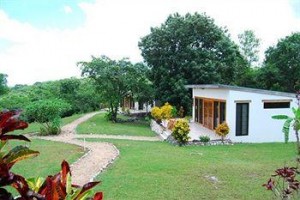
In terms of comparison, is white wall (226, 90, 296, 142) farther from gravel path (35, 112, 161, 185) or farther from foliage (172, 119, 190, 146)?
gravel path (35, 112, 161, 185)

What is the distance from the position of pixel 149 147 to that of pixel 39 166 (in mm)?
5709

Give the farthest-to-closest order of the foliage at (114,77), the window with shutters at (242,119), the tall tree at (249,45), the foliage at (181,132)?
the tall tree at (249,45), the foliage at (114,77), the window with shutters at (242,119), the foliage at (181,132)

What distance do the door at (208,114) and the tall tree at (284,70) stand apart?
1219cm

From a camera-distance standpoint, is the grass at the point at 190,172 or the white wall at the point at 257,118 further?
the white wall at the point at 257,118

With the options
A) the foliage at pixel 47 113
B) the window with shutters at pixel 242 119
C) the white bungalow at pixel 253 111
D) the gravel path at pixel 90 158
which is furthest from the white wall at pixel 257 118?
the foliage at pixel 47 113

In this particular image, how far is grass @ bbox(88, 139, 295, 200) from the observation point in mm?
8680

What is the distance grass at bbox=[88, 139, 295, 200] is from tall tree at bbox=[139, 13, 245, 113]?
13809 millimetres

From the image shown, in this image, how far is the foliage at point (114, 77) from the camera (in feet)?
87.0

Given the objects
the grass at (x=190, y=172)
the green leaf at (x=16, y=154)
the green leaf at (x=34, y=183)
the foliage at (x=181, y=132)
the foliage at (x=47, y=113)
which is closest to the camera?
the green leaf at (x=16, y=154)

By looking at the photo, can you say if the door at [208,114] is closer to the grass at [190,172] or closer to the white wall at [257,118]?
the white wall at [257,118]

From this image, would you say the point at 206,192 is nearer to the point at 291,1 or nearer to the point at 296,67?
the point at 291,1

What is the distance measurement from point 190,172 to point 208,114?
12.8 metres

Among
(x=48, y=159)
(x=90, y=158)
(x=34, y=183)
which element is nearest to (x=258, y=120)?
(x=90, y=158)

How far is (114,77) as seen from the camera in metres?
26.4
